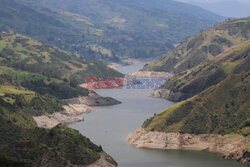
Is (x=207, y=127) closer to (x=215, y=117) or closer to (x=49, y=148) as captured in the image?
(x=215, y=117)

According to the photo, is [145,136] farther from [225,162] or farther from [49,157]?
[49,157]

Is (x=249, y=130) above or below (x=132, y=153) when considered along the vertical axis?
above

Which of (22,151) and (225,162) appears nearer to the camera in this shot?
(22,151)

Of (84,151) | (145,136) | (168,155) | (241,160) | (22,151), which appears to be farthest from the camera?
(145,136)

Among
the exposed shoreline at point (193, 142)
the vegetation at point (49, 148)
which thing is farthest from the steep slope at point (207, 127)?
the vegetation at point (49, 148)

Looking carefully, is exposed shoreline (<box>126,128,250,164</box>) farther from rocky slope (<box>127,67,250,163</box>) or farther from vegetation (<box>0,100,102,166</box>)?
vegetation (<box>0,100,102,166</box>)

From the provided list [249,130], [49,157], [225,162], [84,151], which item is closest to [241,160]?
[225,162]

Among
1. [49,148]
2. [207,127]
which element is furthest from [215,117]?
[49,148]

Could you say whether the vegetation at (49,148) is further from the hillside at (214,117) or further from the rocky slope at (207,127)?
the hillside at (214,117)
